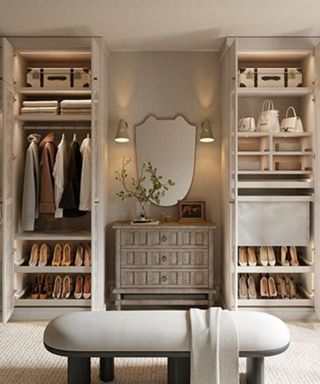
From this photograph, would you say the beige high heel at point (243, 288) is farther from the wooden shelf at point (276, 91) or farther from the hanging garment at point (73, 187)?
the wooden shelf at point (276, 91)

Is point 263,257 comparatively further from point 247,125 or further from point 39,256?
point 39,256

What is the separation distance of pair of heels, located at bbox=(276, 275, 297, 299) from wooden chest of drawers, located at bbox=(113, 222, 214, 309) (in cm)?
65

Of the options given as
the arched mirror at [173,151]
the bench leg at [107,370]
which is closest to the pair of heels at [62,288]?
the arched mirror at [173,151]

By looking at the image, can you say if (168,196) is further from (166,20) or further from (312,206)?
(166,20)

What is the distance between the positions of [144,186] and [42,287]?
4.62ft

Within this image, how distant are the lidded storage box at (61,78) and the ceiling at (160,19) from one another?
0.34 metres

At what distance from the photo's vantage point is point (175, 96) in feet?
15.9

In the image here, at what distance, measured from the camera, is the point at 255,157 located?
449 cm

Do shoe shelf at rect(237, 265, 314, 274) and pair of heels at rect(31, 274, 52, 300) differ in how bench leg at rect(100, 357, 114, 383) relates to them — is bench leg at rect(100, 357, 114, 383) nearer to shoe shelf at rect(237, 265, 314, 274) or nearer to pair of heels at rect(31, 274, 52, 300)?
pair of heels at rect(31, 274, 52, 300)

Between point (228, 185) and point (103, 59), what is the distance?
1693 mm

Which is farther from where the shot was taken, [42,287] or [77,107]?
[42,287]

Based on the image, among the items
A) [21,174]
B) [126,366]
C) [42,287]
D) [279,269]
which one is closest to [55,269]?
[42,287]

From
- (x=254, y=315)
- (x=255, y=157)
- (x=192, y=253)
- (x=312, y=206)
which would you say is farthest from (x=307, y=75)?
(x=254, y=315)

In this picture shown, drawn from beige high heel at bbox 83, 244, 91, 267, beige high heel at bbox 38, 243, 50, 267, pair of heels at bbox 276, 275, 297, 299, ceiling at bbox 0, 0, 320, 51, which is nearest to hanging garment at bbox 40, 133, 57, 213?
beige high heel at bbox 38, 243, 50, 267
